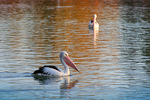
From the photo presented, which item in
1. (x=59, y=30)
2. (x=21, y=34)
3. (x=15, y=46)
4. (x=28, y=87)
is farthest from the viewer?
(x=59, y=30)

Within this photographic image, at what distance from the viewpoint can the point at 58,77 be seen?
17.4 metres

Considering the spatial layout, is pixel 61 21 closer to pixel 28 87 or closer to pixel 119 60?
pixel 119 60

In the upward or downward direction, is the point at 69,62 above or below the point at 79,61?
above

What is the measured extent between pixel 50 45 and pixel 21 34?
5.72 m

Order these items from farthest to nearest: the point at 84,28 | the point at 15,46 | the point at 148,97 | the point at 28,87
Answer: the point at 84,28
the point at 15,46
the point at 28,87
the point at 148,97

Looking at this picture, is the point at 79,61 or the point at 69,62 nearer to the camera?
the point at 69,62

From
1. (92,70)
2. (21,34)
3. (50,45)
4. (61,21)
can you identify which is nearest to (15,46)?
(50,45)

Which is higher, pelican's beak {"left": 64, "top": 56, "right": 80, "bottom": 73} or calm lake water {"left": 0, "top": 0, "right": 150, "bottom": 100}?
pelican's beak {"left": 64, "top": 56, "right": 80, "bottom": 73}

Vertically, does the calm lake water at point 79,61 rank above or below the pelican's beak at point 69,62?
below

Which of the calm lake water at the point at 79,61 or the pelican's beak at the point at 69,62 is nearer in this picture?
the calm lake water at the point at 79,61

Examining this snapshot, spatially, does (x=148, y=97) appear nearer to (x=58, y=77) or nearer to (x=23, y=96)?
(x=23, y=96)

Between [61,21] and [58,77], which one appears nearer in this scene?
[58,77]

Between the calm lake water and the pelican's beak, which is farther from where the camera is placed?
the pelican's beak

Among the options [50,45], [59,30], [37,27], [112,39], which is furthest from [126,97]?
[37,27]
